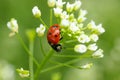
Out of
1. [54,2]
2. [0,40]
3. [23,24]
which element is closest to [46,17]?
[23,24]

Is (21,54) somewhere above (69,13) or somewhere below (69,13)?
above

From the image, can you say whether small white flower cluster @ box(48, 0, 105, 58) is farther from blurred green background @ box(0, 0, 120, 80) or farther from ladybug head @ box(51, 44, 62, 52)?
blurred green background @ box(0, 0, 120, 80)

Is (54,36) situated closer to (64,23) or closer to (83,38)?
(64,23)

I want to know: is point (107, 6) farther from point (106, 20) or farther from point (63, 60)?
point (63, 60)

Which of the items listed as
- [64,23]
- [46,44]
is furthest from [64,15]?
[46,44]

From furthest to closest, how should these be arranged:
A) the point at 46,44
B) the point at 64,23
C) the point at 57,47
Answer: the point at 46,44
the point at 57,47
the point at 64,23

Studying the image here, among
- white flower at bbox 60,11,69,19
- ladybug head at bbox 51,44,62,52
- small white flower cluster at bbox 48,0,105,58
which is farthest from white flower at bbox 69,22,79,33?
ladybug head at bbox 51,44,62,52
